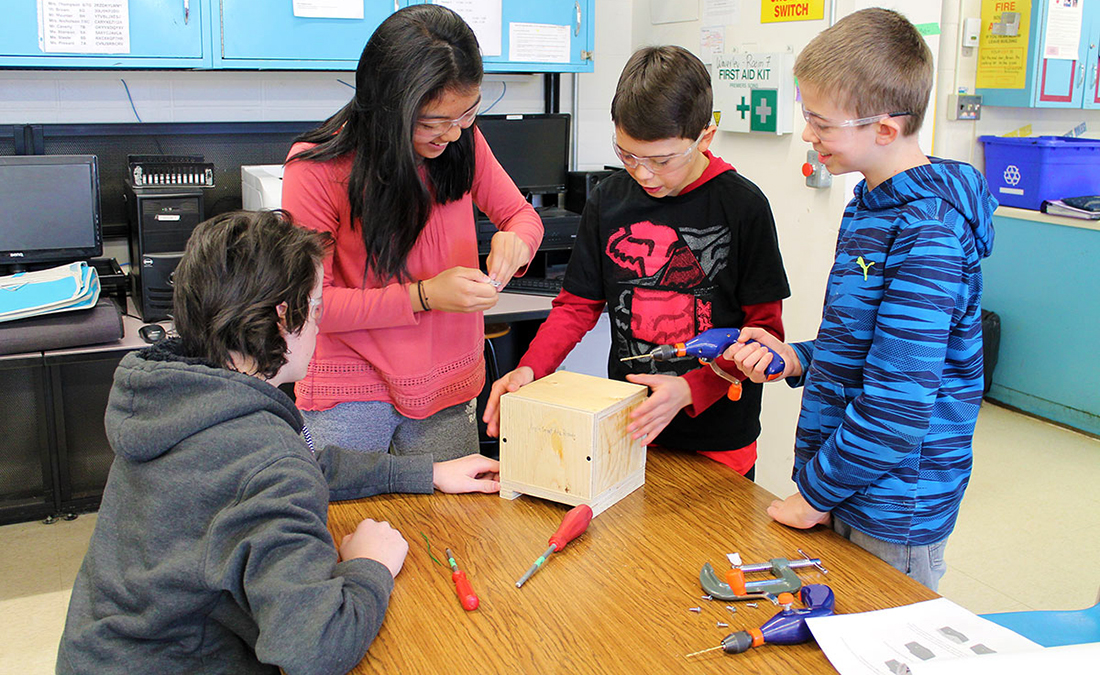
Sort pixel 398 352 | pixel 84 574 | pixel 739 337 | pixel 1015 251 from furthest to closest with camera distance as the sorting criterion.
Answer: pixel 1015 251 → pixel 398 352 → pixel 739 337 → pixel 84 574

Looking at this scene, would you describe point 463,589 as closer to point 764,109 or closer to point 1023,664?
point 1023,664

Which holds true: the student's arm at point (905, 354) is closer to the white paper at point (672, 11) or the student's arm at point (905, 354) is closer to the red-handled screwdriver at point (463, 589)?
the red-handled screwdriver at point (463, 589)

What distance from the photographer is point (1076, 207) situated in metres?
3.63

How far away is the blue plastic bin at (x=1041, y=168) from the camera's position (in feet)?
12.4

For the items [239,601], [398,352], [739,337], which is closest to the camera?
[239,601]

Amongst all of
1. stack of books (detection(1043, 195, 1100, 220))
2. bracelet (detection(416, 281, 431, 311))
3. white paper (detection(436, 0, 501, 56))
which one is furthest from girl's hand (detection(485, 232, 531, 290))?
stack of books (detection(1043, 195, 1100, 220))

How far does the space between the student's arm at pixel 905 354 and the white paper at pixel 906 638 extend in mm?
201

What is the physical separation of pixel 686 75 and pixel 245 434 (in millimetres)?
853

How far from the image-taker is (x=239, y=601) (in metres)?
0.97

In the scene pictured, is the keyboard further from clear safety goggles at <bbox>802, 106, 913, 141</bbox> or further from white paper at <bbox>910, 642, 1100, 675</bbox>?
white paper at <bbox>910, 642, 1100, 675</bbox>

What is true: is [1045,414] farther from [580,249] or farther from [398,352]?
[398,352]

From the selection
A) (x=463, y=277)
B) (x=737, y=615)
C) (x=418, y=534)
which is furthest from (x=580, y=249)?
(x=737, y=615)

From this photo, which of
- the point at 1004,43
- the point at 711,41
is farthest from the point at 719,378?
the point at 1004,43

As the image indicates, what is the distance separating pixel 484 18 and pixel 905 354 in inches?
89.9
